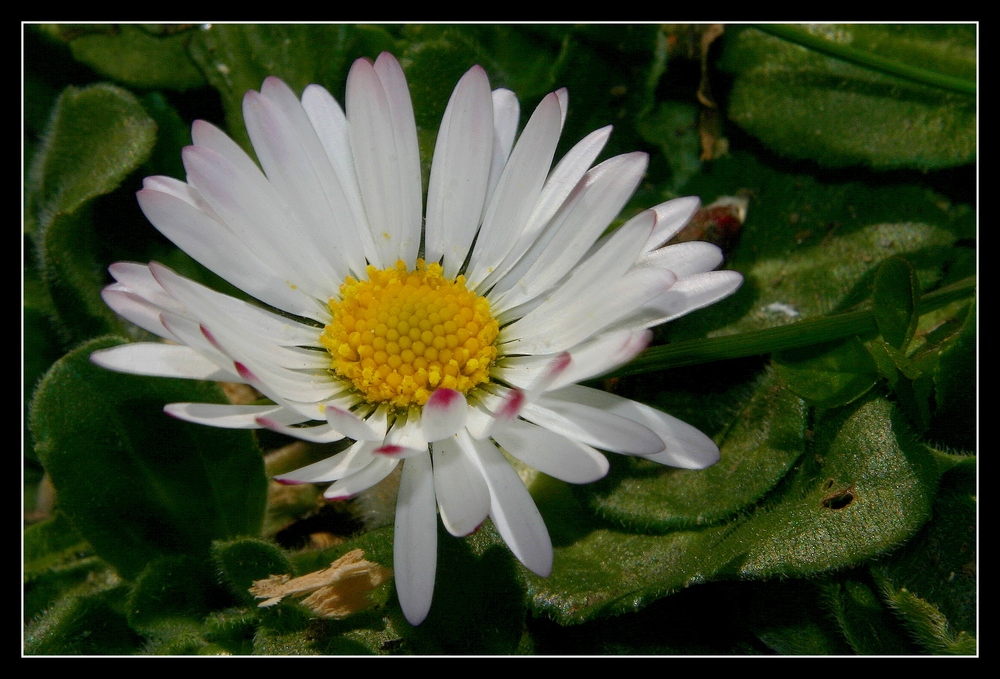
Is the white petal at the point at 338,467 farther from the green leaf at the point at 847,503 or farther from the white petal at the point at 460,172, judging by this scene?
the green leaf at the point at 847,503

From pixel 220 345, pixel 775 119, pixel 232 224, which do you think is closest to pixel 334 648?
pixel 220 345

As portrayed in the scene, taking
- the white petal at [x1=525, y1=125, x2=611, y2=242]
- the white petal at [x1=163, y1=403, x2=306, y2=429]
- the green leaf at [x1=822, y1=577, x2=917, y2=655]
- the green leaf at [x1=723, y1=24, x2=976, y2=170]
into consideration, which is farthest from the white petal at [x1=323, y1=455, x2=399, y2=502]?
the green leaf at [x1=723, y1=24, x2=976, y2=170]

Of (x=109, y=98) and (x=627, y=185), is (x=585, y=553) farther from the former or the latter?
(x=109, y=98)

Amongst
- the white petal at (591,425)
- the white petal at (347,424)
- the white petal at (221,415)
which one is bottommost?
the white petal at (221,415)

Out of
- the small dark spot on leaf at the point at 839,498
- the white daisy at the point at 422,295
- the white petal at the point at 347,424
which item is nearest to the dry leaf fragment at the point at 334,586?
the white daisy at the point at 422,295

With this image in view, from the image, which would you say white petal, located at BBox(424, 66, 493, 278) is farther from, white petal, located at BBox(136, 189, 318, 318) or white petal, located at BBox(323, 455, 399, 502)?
white petal, located at BBox(323, 455, 399, 502)

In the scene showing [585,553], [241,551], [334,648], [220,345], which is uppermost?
[220,345]
